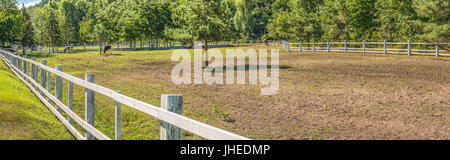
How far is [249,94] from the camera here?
14453 mm

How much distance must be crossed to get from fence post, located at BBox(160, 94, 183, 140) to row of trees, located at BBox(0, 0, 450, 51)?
69.3ft

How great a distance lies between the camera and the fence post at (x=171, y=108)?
362 centimetres

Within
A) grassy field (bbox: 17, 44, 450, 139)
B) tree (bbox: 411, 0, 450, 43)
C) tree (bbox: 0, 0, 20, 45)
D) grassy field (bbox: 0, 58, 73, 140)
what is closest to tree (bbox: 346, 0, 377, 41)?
tree (bbox: 411, 0, 450, 43)

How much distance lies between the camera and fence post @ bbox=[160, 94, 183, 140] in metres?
3.62

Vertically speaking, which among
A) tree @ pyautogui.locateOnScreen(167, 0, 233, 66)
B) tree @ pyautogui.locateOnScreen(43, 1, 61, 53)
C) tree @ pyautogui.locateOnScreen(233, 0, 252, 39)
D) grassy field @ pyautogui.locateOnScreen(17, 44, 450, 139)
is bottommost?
grassy field @ pyautogui.locateOnScreen(17, 44, 450, 139)

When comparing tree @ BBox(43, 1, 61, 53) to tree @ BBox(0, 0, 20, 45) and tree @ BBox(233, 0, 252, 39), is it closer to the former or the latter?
tree @ BBox(0, 0, 20, 45)

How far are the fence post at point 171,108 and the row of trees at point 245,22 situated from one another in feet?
69.3

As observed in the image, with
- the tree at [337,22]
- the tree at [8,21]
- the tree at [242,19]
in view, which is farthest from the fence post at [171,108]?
the tree at [242,19]

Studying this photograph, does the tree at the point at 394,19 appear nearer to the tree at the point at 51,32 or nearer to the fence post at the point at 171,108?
the fence post at the point at 171,108
